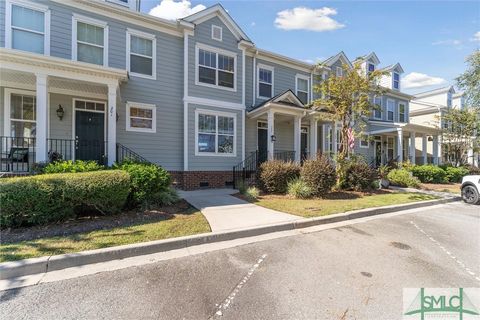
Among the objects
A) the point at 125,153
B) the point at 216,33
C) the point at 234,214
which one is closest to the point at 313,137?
the point at 216,33

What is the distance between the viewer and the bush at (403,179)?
1370 cm

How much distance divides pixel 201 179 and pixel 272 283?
8.80 m

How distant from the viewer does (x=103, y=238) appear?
461 cm

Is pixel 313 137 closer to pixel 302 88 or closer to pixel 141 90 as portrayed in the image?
pixel 302 88

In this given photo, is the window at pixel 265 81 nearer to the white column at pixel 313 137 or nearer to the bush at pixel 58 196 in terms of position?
the white column at pixel 313 137

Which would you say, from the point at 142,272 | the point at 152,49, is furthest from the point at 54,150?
the point at 142,272

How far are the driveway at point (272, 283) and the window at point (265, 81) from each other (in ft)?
34.8

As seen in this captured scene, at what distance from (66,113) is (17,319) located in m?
8.98

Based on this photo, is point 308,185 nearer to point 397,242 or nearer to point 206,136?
point 397,242

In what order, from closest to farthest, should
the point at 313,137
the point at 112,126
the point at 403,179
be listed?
the point at 112,126, the point at 403,179, the point at 313,137

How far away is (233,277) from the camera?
11.6 feet

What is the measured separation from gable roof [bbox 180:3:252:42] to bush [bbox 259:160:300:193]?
23.9 ft

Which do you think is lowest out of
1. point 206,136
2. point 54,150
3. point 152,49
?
point 54,150

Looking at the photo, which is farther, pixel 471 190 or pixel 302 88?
pixel 302 88
